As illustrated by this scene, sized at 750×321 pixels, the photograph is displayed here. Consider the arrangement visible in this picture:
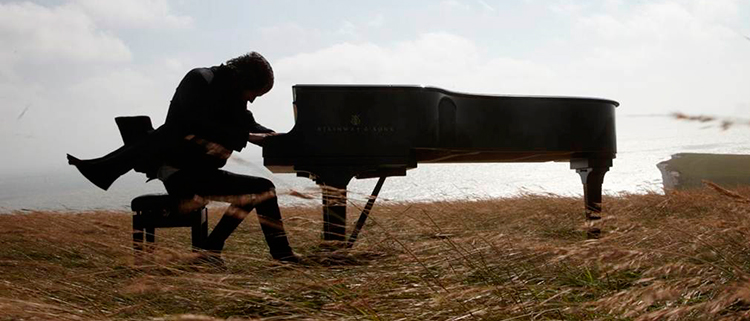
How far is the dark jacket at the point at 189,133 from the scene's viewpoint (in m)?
2.85

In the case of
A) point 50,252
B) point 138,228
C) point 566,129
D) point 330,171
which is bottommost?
point 50,252

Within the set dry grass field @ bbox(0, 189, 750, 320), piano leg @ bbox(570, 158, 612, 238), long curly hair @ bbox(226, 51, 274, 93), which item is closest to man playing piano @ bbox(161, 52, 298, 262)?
long curly hair @ bbox(226, 51, 274, 93)

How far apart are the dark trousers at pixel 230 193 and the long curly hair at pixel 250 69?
1.42 feet

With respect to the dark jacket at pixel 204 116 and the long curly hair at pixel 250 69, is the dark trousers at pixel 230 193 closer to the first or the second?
the dark jacket at pixel 204 116

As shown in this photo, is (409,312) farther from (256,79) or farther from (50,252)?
(50,252)

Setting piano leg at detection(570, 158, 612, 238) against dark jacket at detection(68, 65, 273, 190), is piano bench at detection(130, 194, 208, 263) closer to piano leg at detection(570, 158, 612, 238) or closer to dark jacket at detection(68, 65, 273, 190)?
dark jacket at detection(68, 65, 273, 190)

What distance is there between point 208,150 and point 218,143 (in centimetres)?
6

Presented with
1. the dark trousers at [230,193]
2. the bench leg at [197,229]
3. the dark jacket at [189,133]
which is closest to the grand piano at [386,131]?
the dark trousers at [230,193]

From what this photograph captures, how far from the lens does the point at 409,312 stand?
1.37 meters

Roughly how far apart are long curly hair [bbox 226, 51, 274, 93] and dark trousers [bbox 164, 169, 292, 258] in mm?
431

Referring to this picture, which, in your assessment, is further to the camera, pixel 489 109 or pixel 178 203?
pixel 489 109

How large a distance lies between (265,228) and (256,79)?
2.32ft

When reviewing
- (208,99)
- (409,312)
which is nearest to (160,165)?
(208,99)

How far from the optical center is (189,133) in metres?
2.88
